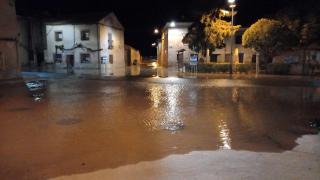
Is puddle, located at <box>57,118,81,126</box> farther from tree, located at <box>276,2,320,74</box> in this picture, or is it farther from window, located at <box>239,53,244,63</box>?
window, located at <box>239,53,244,63</box>

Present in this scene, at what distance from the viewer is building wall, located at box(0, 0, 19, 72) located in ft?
88.4

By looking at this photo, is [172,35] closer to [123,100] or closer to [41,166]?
[123,100]

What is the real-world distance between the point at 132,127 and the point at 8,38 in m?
20.6

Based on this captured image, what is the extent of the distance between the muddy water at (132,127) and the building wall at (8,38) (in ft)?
35.2

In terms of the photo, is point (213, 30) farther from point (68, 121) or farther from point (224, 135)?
point (224, 135)

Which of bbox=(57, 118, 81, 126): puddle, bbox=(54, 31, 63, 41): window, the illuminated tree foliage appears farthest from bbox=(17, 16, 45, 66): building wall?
bbox=(57, 118, 81, 126): puddle

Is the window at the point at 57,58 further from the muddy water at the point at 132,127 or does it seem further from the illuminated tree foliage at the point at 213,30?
the muddy water at the point at 132,127

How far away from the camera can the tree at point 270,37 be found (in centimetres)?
3356

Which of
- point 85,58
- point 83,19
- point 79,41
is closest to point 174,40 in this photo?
point 85,58

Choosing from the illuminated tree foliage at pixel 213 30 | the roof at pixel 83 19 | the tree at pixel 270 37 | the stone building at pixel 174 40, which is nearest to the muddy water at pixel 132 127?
the tree at pixel 270 37

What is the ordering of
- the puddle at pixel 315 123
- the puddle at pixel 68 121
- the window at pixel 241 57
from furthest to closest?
A: the window at pixel 241 57
the puddle at pixel 68 121
the puddle at pixel 315 123

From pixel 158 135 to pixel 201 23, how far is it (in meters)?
31.9

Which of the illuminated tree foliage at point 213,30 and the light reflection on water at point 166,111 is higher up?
the illuminated tree foliage at point 213,30

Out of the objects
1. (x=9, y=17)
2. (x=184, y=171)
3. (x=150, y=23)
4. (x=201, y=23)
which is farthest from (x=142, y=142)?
(x=150, y=23)
